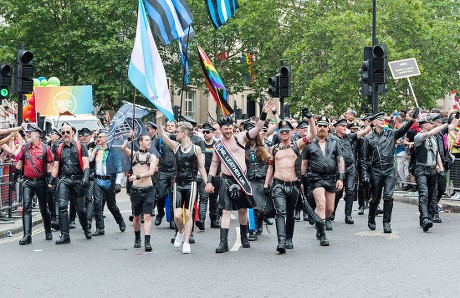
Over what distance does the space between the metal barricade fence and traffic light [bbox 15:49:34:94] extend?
5.59 ft

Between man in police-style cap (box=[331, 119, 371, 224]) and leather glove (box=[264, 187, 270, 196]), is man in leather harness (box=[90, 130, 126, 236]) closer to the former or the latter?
leather glove (box=[264, 187, 270, 196])

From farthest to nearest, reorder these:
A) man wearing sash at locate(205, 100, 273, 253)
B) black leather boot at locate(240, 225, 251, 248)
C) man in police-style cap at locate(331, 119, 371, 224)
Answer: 1. man in police-style cap at locate(331, 119, 371, 224)
2. black leather boot at locate(240, 225, 251, 248)
3. man wearing sash at locate(205, 100, 273, 253)

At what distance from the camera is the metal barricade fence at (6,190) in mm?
17375

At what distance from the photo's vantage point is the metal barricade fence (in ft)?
57.0

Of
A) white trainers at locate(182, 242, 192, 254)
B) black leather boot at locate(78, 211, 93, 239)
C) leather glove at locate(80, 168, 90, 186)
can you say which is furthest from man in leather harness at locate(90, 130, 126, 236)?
white trainers at locate(182, 242, 192, 254)

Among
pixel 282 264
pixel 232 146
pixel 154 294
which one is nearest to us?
pixel 154 294

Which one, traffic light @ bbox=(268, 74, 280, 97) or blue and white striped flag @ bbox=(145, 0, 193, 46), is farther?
traffic light @ bbox=(268, 74, 280, 97)

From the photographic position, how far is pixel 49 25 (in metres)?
50.7

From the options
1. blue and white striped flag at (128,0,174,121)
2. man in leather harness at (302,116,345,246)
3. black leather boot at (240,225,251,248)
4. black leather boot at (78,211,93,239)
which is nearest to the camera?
black leather boot at (240,225,251,248)

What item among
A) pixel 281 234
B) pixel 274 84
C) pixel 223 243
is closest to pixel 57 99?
pixel 274 84

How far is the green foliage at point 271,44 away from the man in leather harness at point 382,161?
27.3 metres

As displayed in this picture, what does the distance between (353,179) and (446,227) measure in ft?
6.96

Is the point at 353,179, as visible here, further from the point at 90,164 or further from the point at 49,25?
the point at 49,25

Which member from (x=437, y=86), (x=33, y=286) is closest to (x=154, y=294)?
(x=33, y=286)
